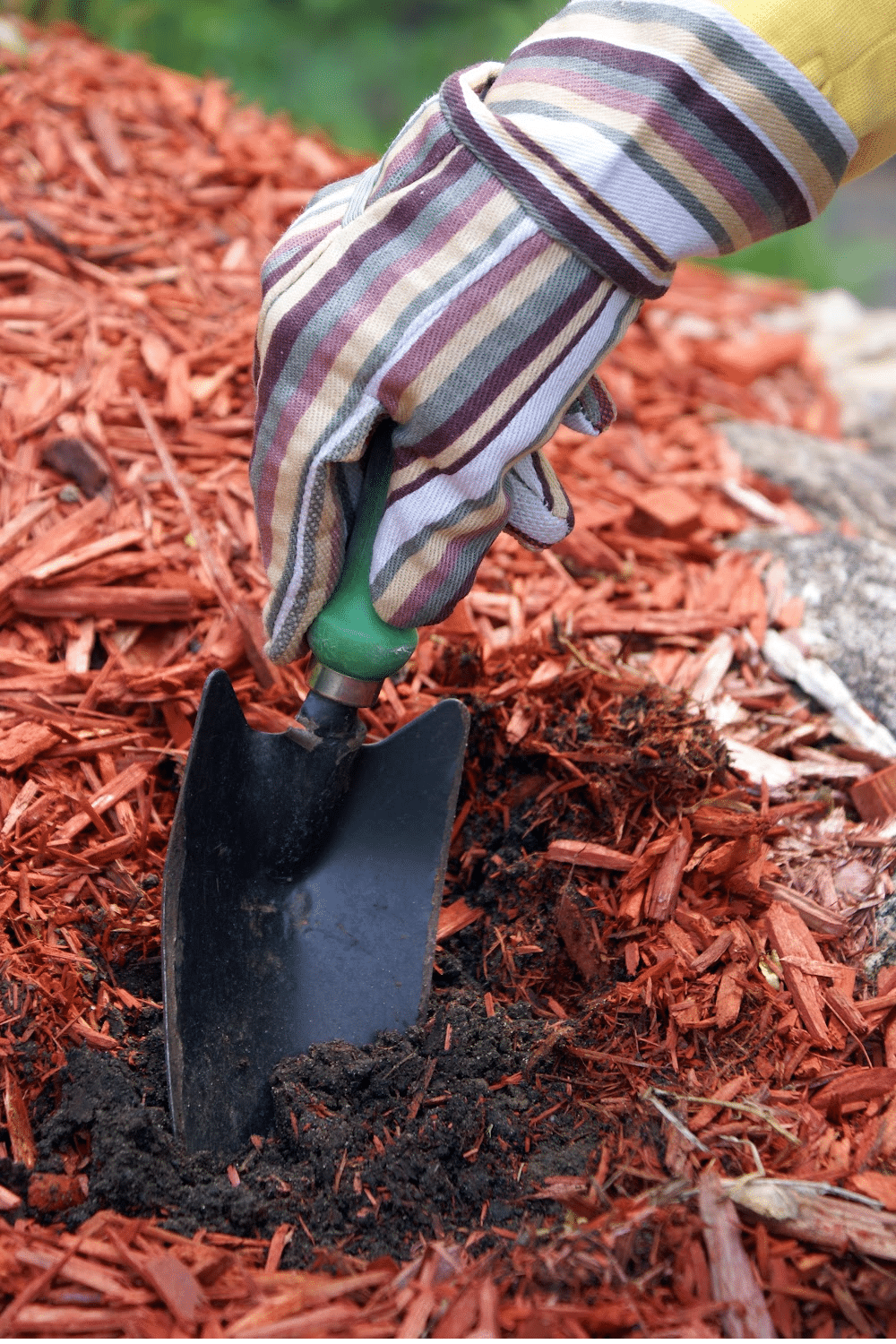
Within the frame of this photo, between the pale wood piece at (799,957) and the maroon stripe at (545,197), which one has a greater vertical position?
the maroon stripe at (545,197)

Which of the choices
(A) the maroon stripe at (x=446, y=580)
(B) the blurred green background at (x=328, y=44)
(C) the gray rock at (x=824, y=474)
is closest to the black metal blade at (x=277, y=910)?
(A) the maroon stripe at (x=446, y=580)

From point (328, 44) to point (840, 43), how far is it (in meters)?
3.71

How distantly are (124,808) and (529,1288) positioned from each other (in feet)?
2.84

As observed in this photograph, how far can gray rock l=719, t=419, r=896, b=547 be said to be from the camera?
2.65 meters

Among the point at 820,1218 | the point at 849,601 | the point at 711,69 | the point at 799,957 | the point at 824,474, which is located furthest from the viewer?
the point at 824,474

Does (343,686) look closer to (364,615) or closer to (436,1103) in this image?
(364,615)

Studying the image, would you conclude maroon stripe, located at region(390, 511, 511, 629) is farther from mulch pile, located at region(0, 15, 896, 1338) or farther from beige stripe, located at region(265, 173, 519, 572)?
mulch pile, located at region(0, 15, 896, 1338)

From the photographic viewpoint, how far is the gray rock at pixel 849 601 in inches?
76.6

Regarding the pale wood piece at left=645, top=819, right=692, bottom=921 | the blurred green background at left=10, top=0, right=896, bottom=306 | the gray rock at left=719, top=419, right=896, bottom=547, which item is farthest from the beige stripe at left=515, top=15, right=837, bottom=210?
the blurred green background at left=10, top=0, right=896, bottom=306

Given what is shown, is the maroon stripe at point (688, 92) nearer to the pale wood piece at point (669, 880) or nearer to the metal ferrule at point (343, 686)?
the metal ferrule at point (343, 686)

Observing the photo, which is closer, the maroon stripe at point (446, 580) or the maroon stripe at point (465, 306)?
the maroon stripe at point (465, 306)

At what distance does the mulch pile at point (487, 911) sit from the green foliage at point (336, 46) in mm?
1749

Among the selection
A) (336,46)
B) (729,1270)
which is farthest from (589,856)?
(336,46)

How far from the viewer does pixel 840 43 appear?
103cm
